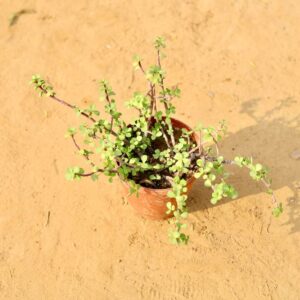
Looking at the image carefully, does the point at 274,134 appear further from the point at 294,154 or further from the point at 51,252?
the point at 51,252

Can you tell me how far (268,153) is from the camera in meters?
3.65

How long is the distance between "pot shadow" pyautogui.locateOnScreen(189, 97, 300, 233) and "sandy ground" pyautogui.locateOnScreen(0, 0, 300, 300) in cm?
1

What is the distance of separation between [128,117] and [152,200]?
1.18 meters

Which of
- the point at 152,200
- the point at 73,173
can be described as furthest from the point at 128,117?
the point at 73,173

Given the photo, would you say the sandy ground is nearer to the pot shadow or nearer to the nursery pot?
the pot shadow

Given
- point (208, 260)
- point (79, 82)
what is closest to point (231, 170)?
point (208, 260)

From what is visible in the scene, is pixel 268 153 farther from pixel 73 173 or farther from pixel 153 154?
pixel 73 173

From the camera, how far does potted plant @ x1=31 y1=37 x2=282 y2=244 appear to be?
8.52 feet

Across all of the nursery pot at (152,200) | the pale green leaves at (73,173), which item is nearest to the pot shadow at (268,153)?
the nursery pot at (152,200)

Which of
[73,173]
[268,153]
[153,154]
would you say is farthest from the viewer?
[268,153]

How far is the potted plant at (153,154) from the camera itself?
2.60 metres

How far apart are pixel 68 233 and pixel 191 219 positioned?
975 mm

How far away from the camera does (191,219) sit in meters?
3.31

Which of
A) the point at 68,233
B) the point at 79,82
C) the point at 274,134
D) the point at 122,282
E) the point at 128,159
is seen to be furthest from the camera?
the point at 79,82
